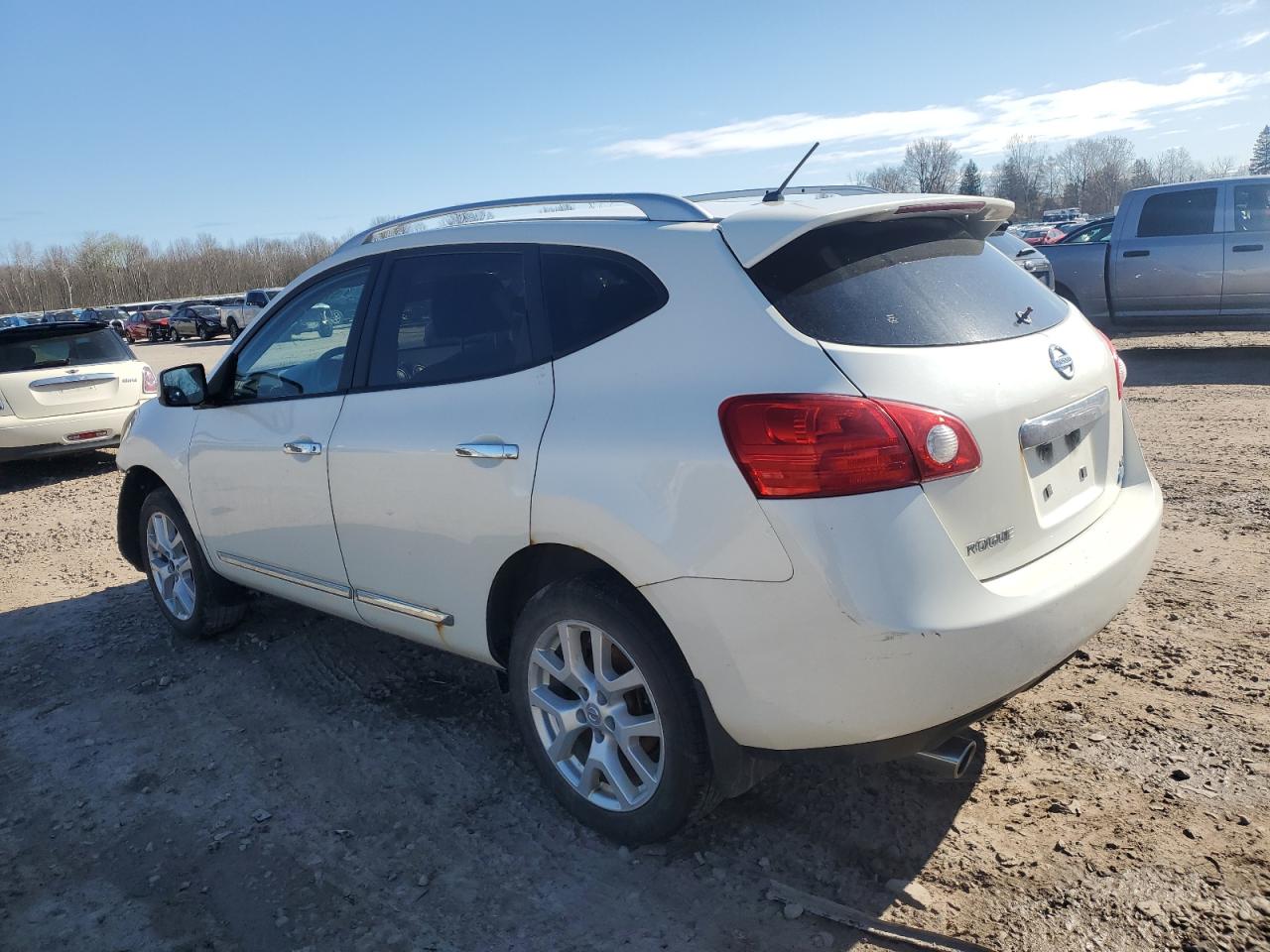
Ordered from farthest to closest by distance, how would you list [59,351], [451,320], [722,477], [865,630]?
[59,351] < [451,320] < [722,477] < [865,630]

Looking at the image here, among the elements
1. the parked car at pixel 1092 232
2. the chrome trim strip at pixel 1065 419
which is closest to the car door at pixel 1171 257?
the parked car at pixel 1092 232

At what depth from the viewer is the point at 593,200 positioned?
3.25 meters

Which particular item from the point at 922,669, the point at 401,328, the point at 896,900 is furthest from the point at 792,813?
the point at 401,328

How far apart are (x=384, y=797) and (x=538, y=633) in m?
0.91

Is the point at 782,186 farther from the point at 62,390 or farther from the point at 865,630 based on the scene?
the point at 62,390

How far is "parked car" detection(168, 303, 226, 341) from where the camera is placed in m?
44.8

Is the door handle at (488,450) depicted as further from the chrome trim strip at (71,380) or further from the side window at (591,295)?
the chrome trim strip at (71,380)

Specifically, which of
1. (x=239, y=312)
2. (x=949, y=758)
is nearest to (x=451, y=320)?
(x=949, y=758)

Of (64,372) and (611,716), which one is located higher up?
(64,372)

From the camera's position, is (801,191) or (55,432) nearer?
(801,191)

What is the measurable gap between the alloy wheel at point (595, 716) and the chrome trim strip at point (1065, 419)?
1.24 meters

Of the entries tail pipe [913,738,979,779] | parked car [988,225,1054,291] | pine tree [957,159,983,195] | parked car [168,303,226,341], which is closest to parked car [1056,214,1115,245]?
parked car [988,225,1054,291]

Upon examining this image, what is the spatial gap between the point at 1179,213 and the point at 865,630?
11798 mm

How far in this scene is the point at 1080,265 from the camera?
1271 centimetres
